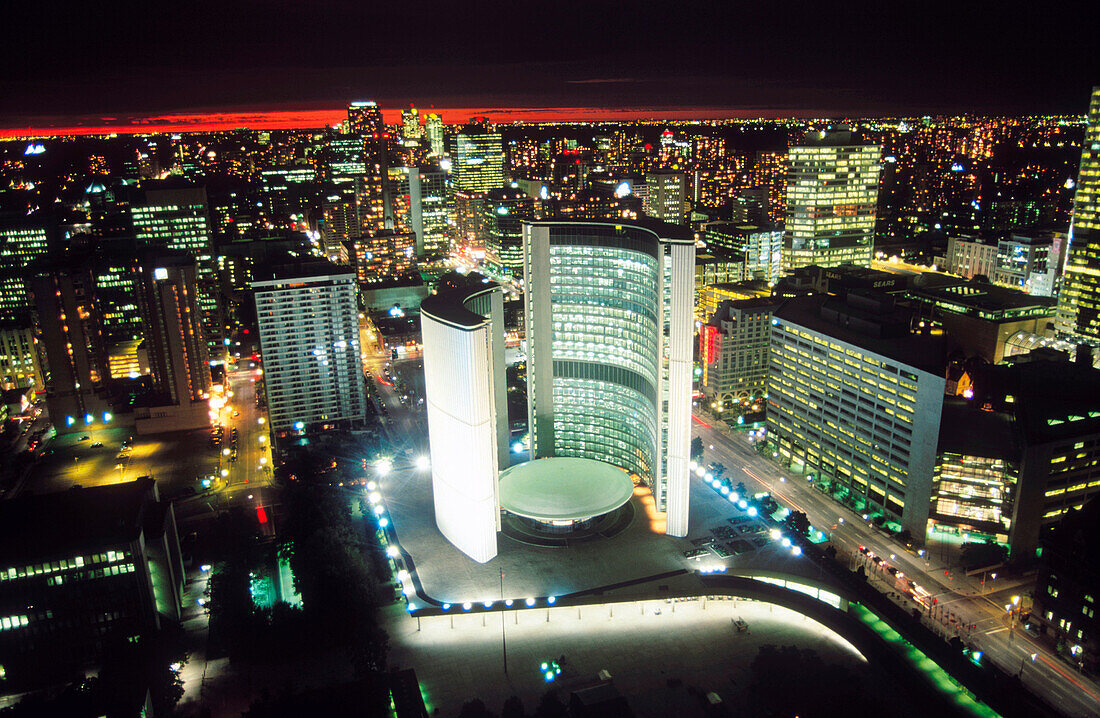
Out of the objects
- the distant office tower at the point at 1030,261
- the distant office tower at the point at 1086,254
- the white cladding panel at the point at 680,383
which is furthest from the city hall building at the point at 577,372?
the distant office tower at the point at 1030,261

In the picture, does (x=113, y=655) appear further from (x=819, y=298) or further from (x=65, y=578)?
(x=819, y=298)

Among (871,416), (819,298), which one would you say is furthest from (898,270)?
(871,416)

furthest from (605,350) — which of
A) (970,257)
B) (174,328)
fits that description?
(970,257)

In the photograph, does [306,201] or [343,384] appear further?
[306,201]

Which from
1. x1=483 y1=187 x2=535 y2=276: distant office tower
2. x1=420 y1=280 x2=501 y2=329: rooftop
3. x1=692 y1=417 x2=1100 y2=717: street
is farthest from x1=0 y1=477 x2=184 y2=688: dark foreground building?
x1=483 y1=187 x2=535 y2=276: distant office tower

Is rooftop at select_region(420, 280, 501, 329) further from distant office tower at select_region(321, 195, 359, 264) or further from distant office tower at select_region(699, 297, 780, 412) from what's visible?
distant office tower at select_region(321, 195, 359, 264)

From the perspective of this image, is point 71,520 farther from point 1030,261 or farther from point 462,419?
point 1030,261

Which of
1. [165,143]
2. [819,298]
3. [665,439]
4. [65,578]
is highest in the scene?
[165,143]
